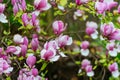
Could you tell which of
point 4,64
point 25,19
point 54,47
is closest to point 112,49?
point 54,47

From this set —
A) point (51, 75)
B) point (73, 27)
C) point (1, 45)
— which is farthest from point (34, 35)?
point (73, 27)

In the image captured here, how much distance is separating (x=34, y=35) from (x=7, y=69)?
55cm

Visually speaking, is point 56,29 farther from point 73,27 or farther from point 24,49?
point 73,27

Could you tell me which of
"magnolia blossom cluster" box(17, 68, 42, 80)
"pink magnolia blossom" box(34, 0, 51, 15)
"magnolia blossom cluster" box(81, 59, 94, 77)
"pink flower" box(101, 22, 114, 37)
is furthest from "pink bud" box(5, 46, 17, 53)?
"magnolia blossom cluster" box(81, 59, 94, 77)

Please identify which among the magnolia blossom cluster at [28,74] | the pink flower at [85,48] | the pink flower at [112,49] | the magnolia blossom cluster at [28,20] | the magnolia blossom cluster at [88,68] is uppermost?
the magnolia blossom cluster at [28,20]

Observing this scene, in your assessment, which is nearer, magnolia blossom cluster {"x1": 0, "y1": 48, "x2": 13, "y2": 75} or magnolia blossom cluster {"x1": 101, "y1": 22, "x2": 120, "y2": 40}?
magnolia blossom cluster {"x1": 0, "y1": 48, "x2": 13, "y2": 75}

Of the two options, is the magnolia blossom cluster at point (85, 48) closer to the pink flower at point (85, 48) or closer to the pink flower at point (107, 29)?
the pink flower at point (85, 48)

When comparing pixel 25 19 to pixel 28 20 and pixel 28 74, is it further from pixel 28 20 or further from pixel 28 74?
pixel 28 74

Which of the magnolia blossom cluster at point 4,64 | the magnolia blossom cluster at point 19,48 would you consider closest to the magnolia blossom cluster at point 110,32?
the magnolia blossom cluster at point 19,48

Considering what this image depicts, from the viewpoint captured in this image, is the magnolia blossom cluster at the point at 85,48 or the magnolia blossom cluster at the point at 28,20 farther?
the magnolia blossom cluster at the point at 85,48

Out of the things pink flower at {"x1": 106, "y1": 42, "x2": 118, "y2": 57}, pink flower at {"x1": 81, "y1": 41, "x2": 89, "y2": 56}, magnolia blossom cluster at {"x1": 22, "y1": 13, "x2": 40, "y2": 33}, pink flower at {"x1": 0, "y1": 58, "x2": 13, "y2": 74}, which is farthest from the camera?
pink flower at {"x1": 81, "y1": 41, "x2": 89, "y2": 56}

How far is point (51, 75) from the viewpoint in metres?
3.70

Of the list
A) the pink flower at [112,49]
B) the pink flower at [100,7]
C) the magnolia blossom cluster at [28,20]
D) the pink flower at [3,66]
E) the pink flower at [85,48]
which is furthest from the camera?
the pink flower at [85,48]

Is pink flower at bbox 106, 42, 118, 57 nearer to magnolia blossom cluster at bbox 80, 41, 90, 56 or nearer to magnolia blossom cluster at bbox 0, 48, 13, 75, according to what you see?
magnolia blossom cluster at bbox 80, 41, 90, 56
